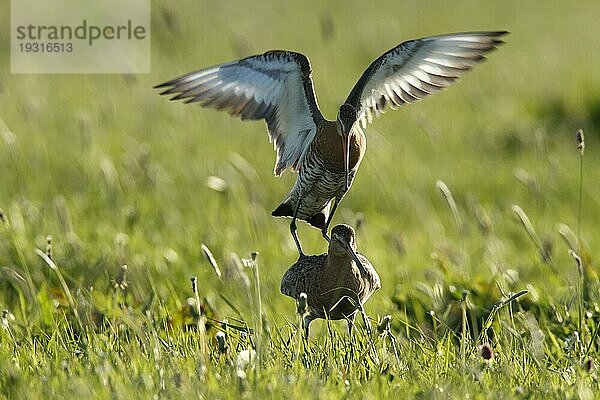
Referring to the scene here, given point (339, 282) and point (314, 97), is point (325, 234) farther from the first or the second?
point (314, 97)

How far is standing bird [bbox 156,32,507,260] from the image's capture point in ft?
17.3

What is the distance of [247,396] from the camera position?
4.01 meters

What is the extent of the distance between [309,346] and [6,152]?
595cm

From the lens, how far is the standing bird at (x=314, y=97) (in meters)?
5.26

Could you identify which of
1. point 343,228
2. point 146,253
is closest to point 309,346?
point 343,228

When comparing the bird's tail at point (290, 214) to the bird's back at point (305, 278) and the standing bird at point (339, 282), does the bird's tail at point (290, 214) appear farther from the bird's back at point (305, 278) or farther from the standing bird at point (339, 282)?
the standing bird at point (339, 282)

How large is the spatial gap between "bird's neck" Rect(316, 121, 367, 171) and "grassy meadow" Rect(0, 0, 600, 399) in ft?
1.00

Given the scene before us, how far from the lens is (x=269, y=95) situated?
5.58 m

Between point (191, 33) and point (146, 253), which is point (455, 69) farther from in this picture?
point (191, 33)

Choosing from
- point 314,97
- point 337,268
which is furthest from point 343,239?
point 314,97
